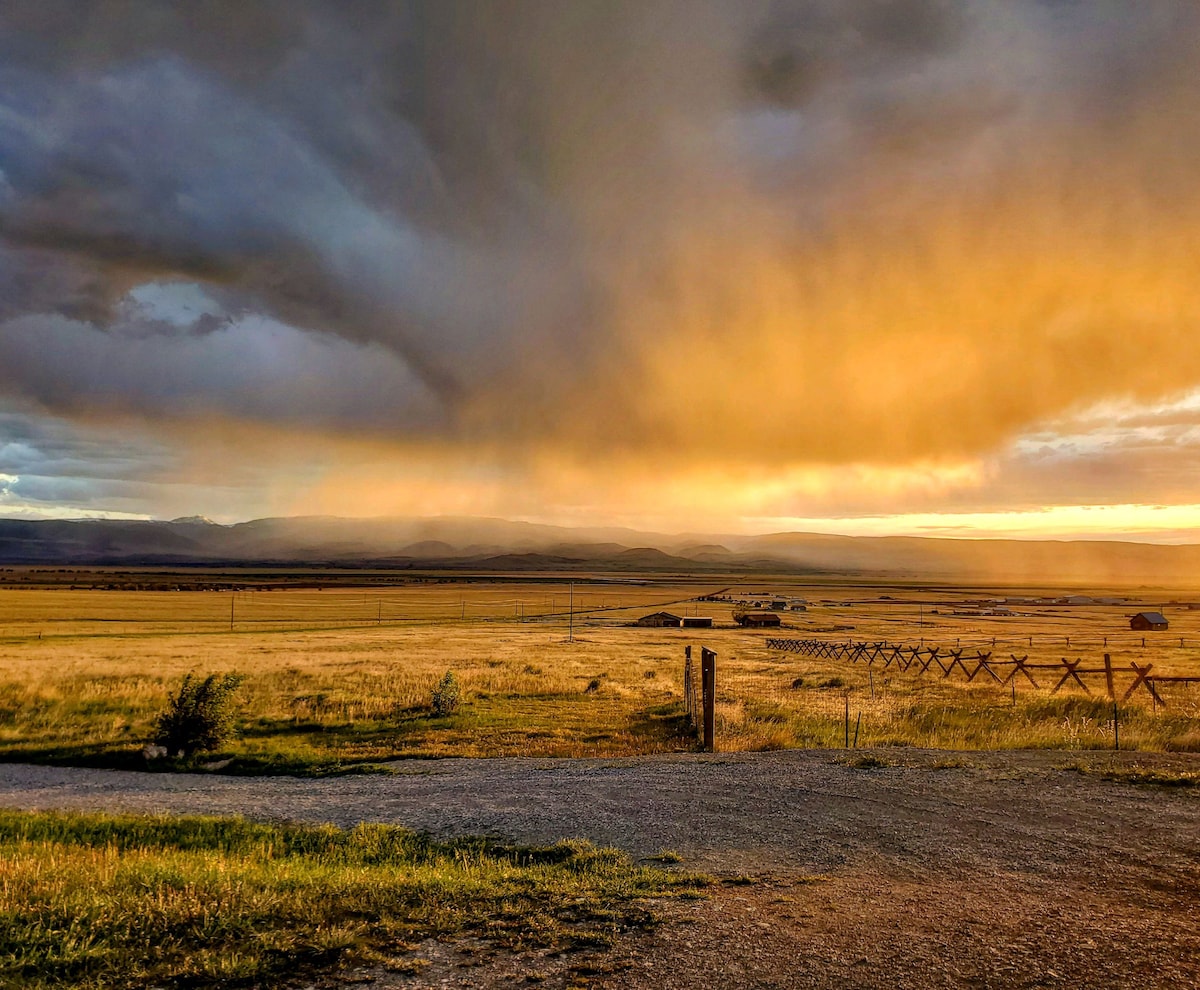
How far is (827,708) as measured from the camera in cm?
2486

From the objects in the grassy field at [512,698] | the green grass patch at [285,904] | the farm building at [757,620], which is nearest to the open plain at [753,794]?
the grassy field at [512,698]

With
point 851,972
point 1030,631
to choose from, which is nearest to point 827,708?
point 851,972

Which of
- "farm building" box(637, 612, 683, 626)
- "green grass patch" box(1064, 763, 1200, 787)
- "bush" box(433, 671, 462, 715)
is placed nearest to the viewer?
"green grass patch" box(1064, 763, 1200, 787)

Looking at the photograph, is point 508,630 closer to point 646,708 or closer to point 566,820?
point 646,708

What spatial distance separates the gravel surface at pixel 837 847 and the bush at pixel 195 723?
8.06ft

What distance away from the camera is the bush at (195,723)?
19609 mm

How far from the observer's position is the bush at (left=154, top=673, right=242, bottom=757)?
19609 mm

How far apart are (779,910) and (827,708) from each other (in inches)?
743

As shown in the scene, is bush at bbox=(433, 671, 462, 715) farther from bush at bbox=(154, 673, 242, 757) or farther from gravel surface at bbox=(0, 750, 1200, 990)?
gravel surface at bbox=(0, 750, 1200, 990)

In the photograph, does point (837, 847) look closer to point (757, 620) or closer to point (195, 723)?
point (195, 723)

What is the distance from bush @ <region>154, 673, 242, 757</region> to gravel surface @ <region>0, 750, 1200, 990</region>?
2456 millimetres

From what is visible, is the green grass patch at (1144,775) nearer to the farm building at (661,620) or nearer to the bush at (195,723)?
the bush at (195,723)

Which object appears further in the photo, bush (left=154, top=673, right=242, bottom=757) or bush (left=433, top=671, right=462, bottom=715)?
bush (left=433, top=671, right=462, bottom=715)

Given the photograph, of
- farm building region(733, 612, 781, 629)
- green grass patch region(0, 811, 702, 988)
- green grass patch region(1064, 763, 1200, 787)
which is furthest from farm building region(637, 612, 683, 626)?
green grass patch region(0, 811, 702, 988)
